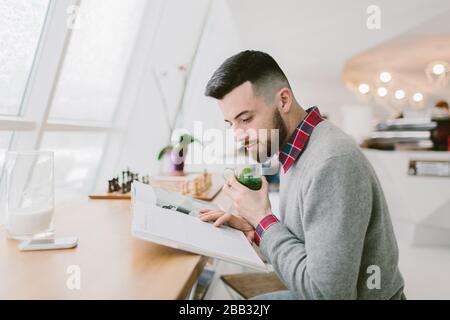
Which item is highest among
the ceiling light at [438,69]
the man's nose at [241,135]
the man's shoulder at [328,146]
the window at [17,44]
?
the window at [17,44]

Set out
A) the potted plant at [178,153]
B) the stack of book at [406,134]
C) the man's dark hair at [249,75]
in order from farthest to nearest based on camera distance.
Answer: the stack of book at [406,134] < the potted plant at [178,153] < the man's dark hair at [249,75]

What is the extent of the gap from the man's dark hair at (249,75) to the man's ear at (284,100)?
0.05ft

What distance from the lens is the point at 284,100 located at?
2.56 feet

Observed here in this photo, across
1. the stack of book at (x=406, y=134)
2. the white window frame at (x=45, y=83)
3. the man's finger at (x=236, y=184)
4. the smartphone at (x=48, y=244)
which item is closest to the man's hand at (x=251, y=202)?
the man's finger at (x=236, y=184)

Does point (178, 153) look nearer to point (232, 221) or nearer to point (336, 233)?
point (232, 221)

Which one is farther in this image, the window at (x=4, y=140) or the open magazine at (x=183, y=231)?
the window at (x=4, y=140)

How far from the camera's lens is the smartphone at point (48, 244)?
71cm

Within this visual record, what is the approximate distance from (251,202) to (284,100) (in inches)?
11.0

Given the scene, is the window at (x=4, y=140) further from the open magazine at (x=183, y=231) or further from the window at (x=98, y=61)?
the open magazine at (x=183, y=231)

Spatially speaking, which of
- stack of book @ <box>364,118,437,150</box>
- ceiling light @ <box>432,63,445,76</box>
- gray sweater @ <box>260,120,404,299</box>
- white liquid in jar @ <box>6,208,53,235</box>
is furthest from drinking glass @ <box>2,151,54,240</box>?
stack of book @ <box>364,118,437,150</box>

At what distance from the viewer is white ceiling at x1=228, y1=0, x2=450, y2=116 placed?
0.98 m

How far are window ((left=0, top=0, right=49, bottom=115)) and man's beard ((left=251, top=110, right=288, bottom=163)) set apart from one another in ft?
3.30

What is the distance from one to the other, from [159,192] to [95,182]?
32.3 inches

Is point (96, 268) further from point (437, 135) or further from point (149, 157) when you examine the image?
point (437, 135)
